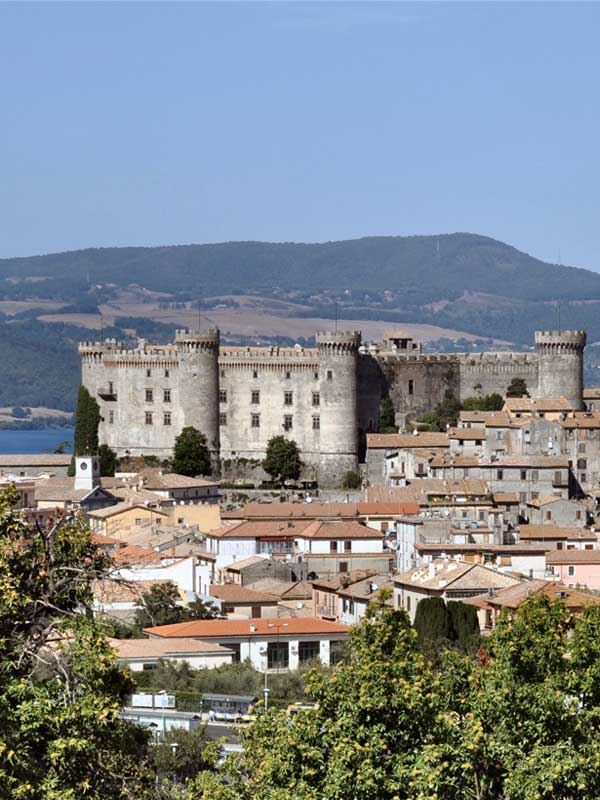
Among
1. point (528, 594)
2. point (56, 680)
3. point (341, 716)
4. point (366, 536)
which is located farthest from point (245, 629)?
point (56, 680)

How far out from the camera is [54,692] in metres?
18.5

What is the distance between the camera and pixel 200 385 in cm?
8425

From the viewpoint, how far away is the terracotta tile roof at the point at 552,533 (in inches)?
2490

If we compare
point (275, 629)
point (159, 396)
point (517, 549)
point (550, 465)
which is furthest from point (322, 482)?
point (275, 629)

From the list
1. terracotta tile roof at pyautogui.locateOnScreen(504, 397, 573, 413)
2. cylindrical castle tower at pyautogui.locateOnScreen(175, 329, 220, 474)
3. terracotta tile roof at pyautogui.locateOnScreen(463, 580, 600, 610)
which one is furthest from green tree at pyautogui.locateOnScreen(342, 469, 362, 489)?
terracotta tile roof at pyautogui.locateOnScreen(463, 580, 600, 610)

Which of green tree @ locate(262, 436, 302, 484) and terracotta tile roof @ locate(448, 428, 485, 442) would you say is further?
green tree @ locate(262, 436, 302, 484)

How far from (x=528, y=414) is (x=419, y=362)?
11.4 metres

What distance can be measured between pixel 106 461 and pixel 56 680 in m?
65.4

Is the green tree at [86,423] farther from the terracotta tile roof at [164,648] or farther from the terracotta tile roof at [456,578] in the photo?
the terracotta tile roof at [164,648]

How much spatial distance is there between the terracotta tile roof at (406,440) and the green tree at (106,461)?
9.62m

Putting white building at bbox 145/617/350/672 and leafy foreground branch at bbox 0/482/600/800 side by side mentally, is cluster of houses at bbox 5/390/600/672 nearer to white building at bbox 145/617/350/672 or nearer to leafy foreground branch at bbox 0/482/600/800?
white building at bbox 145/617/350/672

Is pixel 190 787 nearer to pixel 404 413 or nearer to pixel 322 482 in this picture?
pixel 322 482

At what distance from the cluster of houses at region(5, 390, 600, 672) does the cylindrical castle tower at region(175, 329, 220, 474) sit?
3.53 metres

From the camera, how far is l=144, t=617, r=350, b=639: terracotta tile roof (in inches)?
1987
